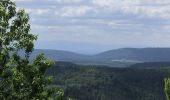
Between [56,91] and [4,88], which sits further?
[56,91]

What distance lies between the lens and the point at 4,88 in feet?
109

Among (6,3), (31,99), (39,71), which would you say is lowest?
(31,99)

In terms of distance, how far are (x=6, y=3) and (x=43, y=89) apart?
336 inches

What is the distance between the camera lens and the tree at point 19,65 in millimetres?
33250

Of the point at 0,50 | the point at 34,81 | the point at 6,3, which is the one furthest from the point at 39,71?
the point at 6,3

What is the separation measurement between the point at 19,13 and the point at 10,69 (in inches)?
212

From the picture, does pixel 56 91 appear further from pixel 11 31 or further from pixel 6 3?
pixel 6 3

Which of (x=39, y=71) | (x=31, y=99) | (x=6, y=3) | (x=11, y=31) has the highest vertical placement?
(x=6, y=3)

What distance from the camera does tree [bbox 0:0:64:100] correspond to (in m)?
33.2

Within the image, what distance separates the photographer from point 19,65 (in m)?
34.0

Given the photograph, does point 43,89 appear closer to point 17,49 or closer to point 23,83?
point 23,83

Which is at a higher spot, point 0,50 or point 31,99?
point 0,50

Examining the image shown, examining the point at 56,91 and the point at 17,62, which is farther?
the point at 56,91

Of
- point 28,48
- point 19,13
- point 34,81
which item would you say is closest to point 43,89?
Answer: point 34,81
